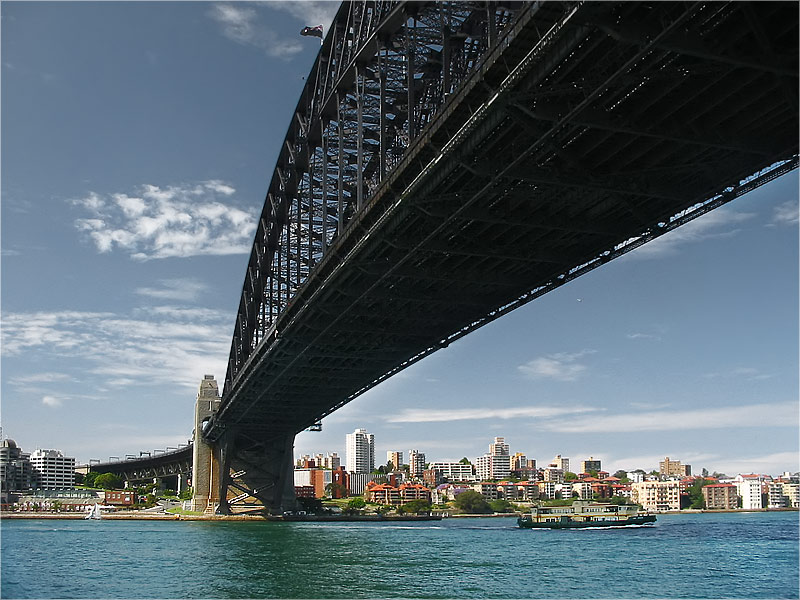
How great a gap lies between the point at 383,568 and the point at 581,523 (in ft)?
192

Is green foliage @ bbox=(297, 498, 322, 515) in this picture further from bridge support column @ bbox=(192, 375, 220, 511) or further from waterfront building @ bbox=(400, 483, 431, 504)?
waterfront building @ bbox=(400, 483, 431, 504)

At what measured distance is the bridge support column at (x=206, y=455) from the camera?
99.9 meters

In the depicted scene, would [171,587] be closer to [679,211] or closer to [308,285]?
[308,285]

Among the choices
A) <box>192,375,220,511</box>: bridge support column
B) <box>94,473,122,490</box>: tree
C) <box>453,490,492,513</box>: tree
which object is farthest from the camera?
<box>453,490,492,513</box>: tree

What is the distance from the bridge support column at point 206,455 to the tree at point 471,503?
9516 centimetres

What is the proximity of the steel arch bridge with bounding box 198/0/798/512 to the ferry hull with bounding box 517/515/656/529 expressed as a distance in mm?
44745

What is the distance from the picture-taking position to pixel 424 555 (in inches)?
2005

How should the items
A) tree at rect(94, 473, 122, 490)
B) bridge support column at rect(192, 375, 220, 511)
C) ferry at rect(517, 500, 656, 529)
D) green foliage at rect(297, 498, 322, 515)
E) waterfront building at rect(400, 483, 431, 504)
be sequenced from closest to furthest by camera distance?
1. ferry at rect(517, 500, 656, 529)
2. bridge support column at rect(192, 375, 220, 511)
3. green foliage at rect(297, 498, 322, 515)
4. tree at rect(94, 473, 122, 490)
5. waterfront building at rect(400, 483, 431, 504)

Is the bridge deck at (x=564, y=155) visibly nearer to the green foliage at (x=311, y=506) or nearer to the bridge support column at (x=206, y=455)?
the bridge support column at (x=206, y=455)

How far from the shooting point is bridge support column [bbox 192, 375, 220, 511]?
328 feet

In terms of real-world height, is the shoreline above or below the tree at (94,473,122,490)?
below

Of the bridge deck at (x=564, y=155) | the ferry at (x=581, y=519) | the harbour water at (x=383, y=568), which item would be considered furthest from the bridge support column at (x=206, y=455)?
the bridge deck at (x=564, y=155)

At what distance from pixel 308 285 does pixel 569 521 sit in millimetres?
60364

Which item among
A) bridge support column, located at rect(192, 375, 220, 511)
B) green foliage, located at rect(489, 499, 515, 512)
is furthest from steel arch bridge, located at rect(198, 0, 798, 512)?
green foliage, located at rect(489, 499, 515, 512)
